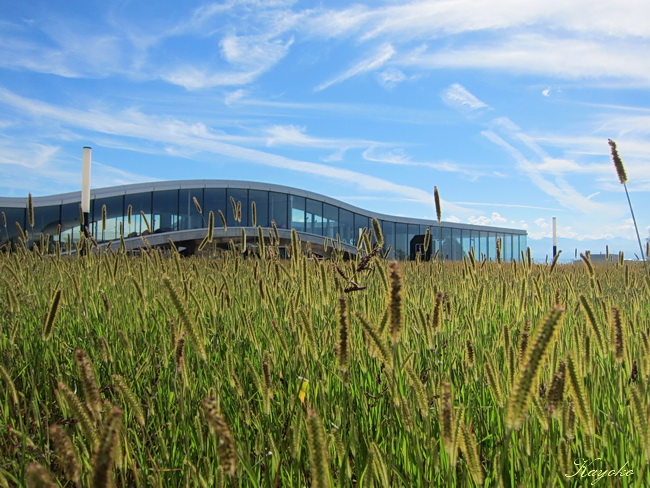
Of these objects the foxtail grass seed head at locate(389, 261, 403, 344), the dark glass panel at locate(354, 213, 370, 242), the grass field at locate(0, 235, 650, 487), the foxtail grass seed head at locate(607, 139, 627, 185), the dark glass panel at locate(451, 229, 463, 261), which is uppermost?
the dark glass panel at locate(354, 213, 370, 242)

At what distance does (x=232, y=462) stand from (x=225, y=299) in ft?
6.37

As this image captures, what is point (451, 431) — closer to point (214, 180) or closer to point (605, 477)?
point (605, 477)

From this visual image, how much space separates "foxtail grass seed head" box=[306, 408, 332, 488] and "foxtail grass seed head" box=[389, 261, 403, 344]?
12.0 inches

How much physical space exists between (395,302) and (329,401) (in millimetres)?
949

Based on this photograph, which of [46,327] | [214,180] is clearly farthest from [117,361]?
[214,180]

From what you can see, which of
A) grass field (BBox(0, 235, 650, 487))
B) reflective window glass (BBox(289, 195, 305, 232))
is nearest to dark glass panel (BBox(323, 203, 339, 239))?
reflective window glass (BBox(289, 195, 305, 232))

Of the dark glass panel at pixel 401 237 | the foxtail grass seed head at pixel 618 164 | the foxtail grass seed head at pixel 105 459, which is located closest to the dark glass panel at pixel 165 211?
the dark glass panel at pixel 401 237

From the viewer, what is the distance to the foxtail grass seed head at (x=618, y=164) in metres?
Result: 1.80

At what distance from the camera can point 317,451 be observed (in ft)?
2.22

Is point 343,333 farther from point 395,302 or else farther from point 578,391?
point 578,391

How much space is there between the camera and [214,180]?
26781mm

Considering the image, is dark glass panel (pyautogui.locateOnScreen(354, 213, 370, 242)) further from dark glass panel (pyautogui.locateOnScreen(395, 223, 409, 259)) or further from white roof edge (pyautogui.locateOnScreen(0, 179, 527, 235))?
dark glass panel (pyautogui.locateOnScreen(395, 223, 409, 259))

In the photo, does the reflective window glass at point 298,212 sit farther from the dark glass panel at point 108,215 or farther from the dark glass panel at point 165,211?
the dark glass panel at point 108,215

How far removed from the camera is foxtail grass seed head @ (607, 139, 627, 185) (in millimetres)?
1797
